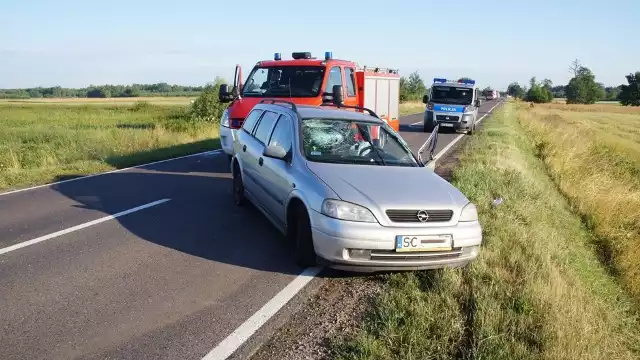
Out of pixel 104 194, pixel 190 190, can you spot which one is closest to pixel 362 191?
pixel 190 190

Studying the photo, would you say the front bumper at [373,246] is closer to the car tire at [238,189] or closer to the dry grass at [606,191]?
the car tire at [238,189]

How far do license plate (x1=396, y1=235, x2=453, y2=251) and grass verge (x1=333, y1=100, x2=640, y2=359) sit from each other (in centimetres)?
28

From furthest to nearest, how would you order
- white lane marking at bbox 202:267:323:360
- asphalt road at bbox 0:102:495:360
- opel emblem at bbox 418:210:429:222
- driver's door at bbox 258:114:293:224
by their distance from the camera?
→ driver's door at bbox 258:114:293:224 < opel emblem at bbox 418:210:429:222 < asphalt road at bbox 0:102:495:360 < white lane marking at bbox 202:267:323:360

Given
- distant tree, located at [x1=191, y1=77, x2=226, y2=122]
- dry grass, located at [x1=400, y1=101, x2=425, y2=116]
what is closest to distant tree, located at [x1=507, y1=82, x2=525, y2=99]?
dry grass, located at [x1=400, y1=101, x2=425, y2=116]

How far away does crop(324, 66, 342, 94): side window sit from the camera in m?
10.8

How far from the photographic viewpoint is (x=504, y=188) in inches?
377

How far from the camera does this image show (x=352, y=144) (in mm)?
6246

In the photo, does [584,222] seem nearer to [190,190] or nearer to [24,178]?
[190,190]

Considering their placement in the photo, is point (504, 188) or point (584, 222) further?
point (584, 222)

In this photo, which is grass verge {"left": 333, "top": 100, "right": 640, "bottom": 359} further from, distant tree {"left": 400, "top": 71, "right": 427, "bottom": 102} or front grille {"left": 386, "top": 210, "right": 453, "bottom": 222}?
distant tree {"left": 400, "top": 71, "right": 427, "bottom": 102}

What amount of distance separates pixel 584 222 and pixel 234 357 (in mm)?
9641

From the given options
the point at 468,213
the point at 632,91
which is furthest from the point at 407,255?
the point at 632,91

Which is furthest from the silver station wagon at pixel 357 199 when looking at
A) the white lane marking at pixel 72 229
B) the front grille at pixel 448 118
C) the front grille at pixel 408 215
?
the front grille at pixel 448 118

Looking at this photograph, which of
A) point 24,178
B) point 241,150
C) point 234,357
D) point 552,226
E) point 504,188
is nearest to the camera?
point 234,357
